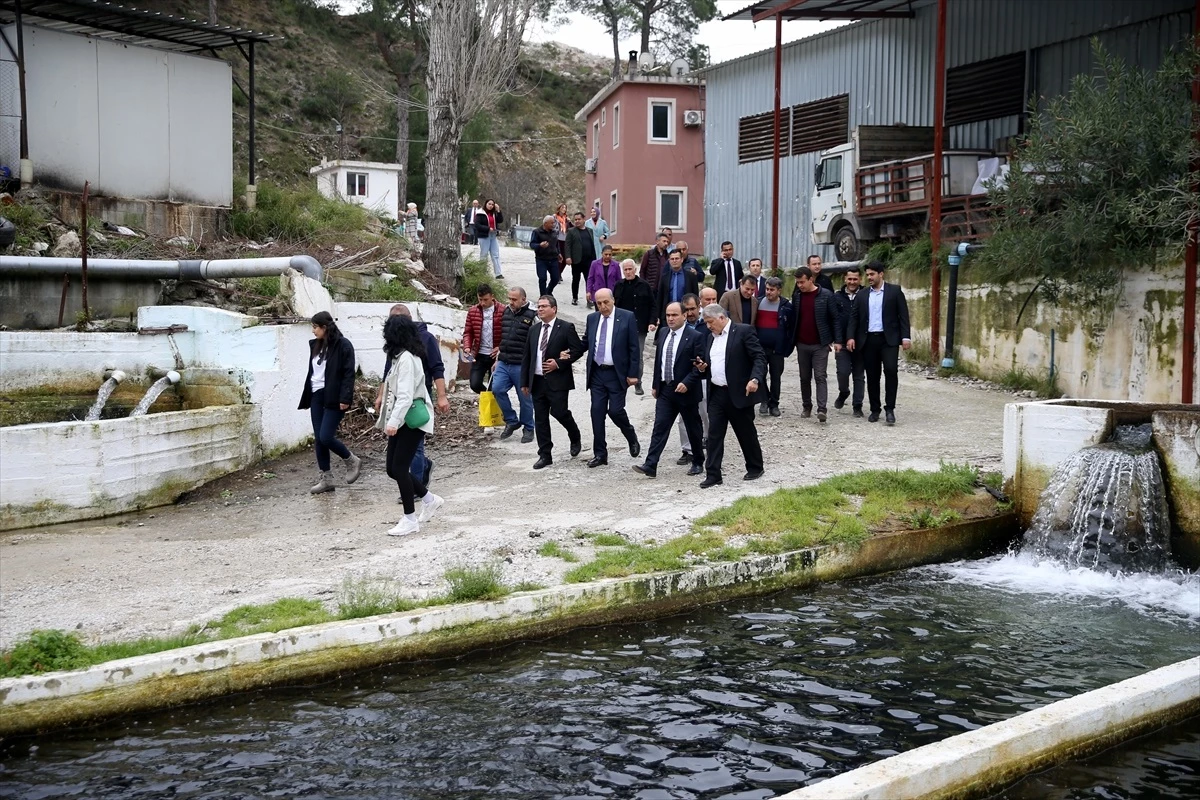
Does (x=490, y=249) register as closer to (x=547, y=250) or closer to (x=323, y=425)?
(x=547, y=250)

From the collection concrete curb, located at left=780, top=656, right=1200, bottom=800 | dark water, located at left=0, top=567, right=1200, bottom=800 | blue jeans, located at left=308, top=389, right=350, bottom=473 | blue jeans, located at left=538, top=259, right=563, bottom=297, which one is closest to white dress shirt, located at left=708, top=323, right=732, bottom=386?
dark water, located at left=0, top=567, right=1200, bottom=800

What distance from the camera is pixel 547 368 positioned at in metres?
11.1

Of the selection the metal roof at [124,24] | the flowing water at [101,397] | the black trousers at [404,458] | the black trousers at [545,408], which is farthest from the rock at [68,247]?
the black trousers at [404,458]

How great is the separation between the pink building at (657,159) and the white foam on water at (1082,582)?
81.9 ft

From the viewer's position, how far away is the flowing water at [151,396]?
1134 cm

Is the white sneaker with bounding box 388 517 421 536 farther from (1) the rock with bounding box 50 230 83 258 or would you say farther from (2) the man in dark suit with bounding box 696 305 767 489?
(1) the rock with bounding box 50 230 83 258

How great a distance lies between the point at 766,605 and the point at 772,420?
217 inches

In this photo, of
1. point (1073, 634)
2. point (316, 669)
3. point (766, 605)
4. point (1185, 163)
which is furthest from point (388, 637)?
point (1185, 163)

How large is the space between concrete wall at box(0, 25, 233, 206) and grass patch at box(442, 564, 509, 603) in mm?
11037

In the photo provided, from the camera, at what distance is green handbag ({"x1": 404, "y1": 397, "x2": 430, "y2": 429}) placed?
8828 millimetres

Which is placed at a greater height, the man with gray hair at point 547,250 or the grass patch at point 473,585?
the man with gray hair at point 547,250

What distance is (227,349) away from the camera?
11.8 metres

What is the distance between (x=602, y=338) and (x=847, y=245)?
1091cm

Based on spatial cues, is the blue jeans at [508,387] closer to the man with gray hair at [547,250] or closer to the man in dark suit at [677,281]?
the man in dark suit at [677,281]
